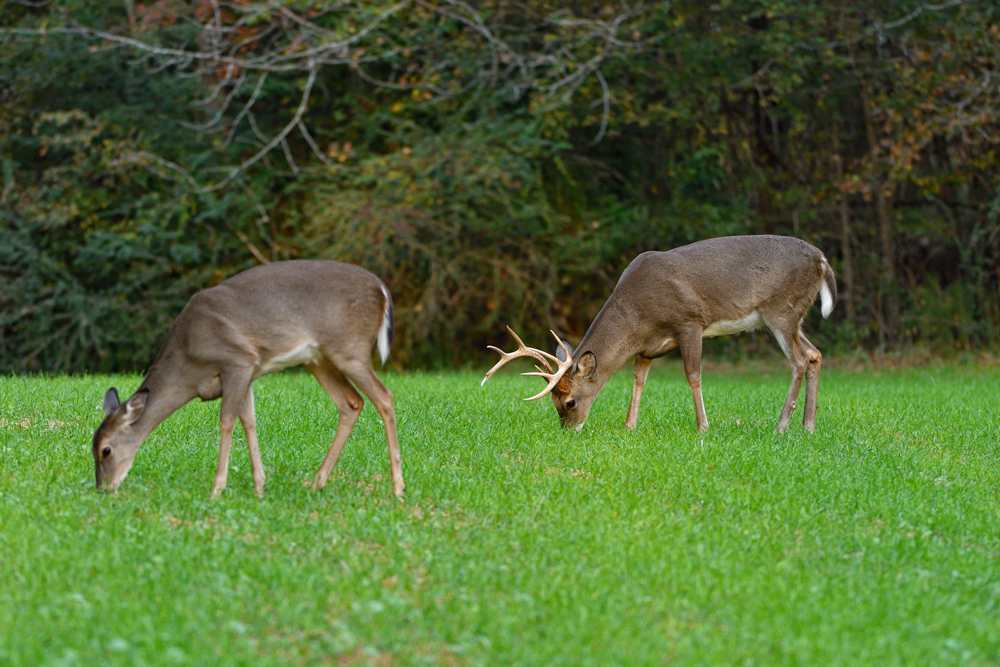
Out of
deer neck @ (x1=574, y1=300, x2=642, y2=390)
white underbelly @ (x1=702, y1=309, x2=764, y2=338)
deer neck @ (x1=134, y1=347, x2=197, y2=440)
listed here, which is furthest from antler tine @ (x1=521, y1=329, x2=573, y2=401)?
deer neck @ (x1=134, y1=347, x2=197, y2=440)

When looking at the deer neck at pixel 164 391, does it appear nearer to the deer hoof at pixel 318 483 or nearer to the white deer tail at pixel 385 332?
the deer hoof at pixel 318 483

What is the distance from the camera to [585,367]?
840 cm

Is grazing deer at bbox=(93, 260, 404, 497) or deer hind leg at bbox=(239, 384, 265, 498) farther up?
grazing deer at bbox=(93, 260, 404, 497)

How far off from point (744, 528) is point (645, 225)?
12.0m

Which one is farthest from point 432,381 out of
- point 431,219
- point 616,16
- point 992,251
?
point 992,251

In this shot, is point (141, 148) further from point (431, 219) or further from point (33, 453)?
point (33, 453)

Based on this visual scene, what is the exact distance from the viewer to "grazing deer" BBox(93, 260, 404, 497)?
600 centimetres

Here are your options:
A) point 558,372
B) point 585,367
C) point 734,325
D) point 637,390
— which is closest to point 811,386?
point 734,325

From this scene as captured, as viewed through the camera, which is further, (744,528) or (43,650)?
(744,528)

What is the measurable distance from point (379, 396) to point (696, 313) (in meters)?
3.11

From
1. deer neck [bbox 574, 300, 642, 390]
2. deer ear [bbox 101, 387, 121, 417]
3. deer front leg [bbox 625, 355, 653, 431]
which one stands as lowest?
deer front leg [bbox 625, 355, 653, 431]

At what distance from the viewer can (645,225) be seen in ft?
57.4

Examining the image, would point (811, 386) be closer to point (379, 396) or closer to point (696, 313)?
point (696, 313)

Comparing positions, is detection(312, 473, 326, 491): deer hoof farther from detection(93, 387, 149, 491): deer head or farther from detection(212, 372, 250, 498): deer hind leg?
detection(93, 387, 149, 491): deer head
